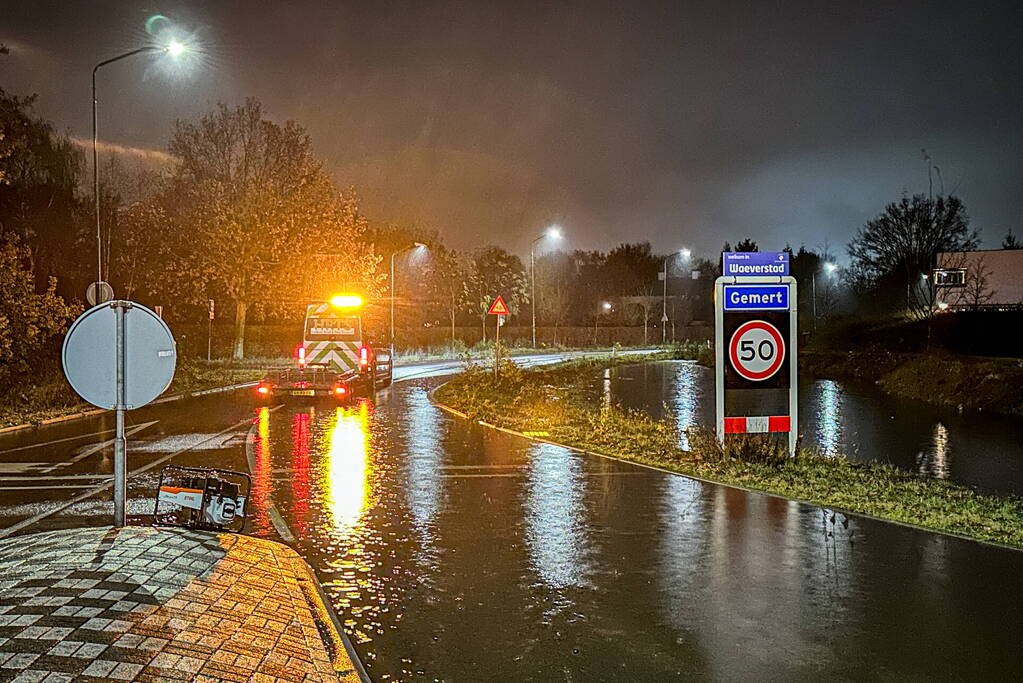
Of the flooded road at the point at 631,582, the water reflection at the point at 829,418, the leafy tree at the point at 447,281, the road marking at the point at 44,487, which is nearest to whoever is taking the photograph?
the flooded road at the point at 631,582

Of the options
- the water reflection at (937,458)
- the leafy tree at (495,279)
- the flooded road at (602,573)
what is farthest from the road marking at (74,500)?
the leafy tree at (495,279)

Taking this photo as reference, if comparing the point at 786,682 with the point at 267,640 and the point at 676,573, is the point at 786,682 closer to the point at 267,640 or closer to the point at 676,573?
the point at 676,573

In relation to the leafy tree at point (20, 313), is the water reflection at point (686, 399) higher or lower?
lower

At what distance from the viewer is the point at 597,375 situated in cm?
3828

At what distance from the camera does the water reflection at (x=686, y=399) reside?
1916cm

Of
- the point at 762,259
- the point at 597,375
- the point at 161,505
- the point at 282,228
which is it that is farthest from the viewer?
the point at 282,228

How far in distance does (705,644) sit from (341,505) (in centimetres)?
546

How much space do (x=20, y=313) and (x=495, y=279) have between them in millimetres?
70918

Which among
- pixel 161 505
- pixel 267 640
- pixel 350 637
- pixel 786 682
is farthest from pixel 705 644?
pixel 161 505

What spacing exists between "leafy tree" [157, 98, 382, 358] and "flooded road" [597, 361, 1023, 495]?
16.3 meters

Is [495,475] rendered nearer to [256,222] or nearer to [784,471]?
[784,471]

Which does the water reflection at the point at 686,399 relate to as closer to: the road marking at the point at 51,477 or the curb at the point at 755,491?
the curb at the point at 755,491

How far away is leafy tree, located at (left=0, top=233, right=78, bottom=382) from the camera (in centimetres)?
2108

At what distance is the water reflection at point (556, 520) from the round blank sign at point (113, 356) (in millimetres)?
3546
